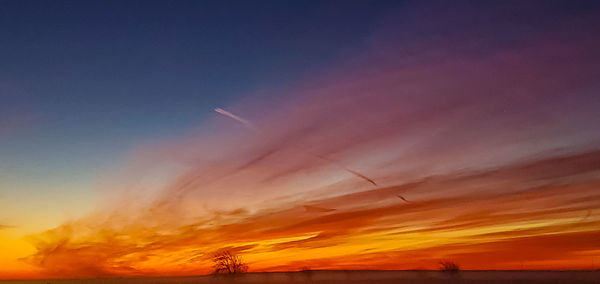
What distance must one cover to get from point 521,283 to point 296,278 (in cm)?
1779

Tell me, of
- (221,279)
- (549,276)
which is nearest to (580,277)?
(549,276)

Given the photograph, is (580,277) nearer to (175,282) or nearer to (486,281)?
(486,281)

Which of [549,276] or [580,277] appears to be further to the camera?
[549,276]

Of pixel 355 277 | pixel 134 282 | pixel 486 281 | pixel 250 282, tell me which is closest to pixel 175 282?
pixel 134 282

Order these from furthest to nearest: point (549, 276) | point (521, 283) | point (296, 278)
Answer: point (296, 278) < point (549, 276) < point (521, 283)

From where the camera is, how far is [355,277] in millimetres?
51031

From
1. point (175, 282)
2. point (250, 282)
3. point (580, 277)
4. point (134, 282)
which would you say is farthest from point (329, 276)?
point (580, 277)

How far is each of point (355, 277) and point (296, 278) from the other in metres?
5.07

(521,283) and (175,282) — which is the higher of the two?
(175,282)

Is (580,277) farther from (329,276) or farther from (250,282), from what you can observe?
(250,282)

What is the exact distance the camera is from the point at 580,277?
1678 inches

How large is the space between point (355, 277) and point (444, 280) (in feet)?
24.6

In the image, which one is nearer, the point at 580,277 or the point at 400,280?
the point at 580,277

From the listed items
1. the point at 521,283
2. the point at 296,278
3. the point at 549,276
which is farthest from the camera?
the point at 296,278
